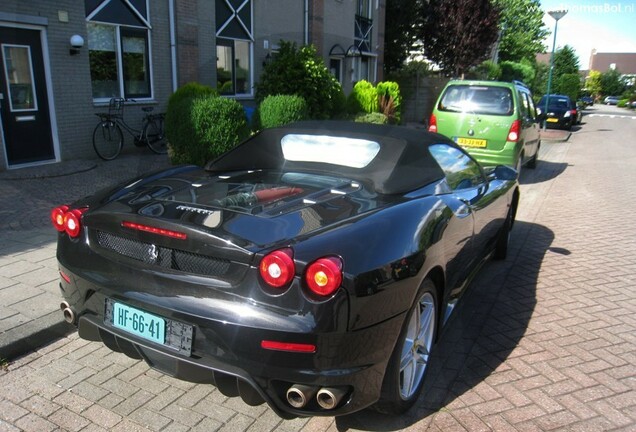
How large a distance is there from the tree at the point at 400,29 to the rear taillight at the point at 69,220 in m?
26.1

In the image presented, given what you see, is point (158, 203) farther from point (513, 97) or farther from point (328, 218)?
point (513, 97)

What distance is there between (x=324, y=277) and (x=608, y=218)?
669 cm

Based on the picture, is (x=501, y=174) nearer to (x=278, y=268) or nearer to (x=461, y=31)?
(x=278, y=268)

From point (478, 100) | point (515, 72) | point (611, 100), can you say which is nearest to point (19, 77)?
point (478, 100)

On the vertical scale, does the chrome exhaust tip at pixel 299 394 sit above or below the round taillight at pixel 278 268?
below

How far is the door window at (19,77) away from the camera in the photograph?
8.55 metres

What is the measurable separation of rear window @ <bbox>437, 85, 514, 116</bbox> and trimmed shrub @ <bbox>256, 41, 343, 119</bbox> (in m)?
2.95

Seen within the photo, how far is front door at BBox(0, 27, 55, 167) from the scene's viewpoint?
8516 millimetres

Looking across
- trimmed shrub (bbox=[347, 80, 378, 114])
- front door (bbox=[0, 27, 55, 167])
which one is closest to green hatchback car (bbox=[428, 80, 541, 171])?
trimmed shrub (bbox=[347, 80, 378, 114])

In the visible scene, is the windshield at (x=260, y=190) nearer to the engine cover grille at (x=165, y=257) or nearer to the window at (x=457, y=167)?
the engine cover grille at (x=165, y=257)

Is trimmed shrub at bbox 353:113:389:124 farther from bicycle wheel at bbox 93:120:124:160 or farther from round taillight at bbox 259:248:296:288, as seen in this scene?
round taillight at bbox 259:248:296:288

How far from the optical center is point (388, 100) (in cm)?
1631

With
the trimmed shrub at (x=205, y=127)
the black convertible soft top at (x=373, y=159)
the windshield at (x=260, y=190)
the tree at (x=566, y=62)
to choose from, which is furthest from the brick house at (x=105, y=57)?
the tree at (x=566, y=62)

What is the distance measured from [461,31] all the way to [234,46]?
1448 cm
